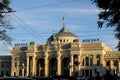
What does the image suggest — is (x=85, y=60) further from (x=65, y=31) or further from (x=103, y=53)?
(x=65, y=31)

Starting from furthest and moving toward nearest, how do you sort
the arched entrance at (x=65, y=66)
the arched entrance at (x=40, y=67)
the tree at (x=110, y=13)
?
the arched entrance at (x=40, y=67) → the arched entrance at (x=65, y=66) → the tree at (x=110, y=13)

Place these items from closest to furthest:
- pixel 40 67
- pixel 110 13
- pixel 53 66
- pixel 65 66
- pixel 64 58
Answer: pixel 110 13 < pixel 64 58 < pixel 65 66 < pixel 53 66 < pixel 40 67

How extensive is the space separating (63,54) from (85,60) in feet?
27.5

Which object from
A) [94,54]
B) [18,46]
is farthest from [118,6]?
[18,46]

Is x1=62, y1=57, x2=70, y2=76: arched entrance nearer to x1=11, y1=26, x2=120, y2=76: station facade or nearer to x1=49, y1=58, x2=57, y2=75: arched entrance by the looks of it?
x1=11, y1=26, x2=120, y2=76: station facade

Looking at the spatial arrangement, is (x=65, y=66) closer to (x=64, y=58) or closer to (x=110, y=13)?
(x=64, y=58)

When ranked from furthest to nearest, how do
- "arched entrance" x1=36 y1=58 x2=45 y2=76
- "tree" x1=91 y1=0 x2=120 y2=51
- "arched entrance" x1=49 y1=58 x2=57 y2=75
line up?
1. "arched entrance" x1=36 y1=58 x2=45 y2=76
2. "arched entrance" x1=49 y1=58 x2=57 y2=75
3. "tree" x1=91 y1=0 x2=120 y2=51

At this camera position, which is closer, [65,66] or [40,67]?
[65,66]

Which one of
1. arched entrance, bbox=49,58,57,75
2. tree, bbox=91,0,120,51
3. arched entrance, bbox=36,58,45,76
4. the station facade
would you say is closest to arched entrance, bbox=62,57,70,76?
the station facade

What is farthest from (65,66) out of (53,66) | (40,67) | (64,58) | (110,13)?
(110,13)

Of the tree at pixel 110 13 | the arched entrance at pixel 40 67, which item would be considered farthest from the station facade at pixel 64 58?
the tree at pixel 110 13

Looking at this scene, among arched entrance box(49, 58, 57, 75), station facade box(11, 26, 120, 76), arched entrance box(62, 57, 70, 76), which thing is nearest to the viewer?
station facade box(11, 26, 120, 76)

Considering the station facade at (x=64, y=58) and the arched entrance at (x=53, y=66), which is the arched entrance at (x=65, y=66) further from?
the arched entrance at (x=53, y=66)

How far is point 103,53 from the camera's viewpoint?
112312mm
